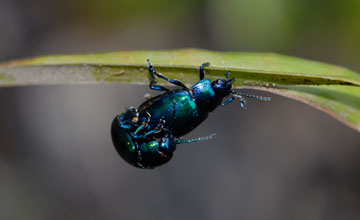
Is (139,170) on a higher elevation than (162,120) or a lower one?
lower

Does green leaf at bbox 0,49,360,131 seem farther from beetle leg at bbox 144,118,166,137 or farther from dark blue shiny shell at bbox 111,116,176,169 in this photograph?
dark blue shiny shell at bbox 111,116,176,169

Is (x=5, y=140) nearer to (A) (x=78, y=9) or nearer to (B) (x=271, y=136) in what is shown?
(A) (x=78, y=9)

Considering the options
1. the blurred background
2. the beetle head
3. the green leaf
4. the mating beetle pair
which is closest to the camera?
the green leaf

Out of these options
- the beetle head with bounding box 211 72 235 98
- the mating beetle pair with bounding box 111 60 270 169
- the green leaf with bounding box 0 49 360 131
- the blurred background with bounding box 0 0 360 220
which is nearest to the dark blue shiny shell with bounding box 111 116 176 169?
the mating beetle pair with bounding box 111 60 270 169

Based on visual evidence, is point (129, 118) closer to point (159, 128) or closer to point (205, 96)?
point (159, 128)

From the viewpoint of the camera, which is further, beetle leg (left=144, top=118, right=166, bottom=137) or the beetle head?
beetle leg (left=144, top=118, right=166, bottom=137)

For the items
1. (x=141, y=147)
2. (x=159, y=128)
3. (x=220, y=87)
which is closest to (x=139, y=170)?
(x=141, y=147)

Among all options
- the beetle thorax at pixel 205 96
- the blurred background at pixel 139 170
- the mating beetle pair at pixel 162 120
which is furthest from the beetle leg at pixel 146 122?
the blurred background at pixel 139 170
